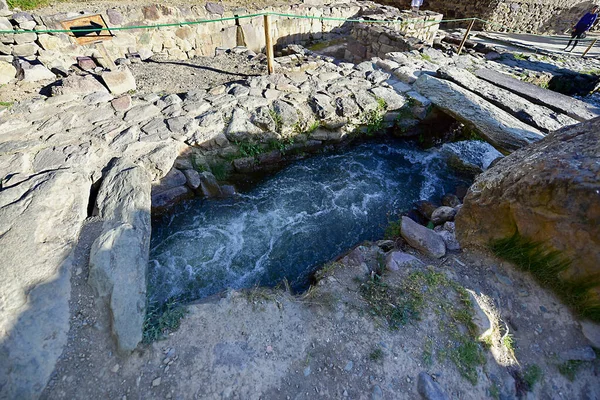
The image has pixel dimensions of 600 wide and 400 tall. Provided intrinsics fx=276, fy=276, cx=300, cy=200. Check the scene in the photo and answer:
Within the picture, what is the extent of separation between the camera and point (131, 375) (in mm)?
2045

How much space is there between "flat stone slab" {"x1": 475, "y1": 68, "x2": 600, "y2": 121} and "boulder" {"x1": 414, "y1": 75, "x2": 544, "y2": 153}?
1.02 metres

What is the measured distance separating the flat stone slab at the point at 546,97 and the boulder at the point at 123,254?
6.55 m

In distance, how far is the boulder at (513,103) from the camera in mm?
4371

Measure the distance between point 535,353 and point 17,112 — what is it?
674cm

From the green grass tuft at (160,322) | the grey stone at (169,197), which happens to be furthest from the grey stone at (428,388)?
the grey stone at (169,197)

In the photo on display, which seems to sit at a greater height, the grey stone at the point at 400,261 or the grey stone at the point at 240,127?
the grey stone at the point at 240,127

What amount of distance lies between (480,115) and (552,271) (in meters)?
2.78

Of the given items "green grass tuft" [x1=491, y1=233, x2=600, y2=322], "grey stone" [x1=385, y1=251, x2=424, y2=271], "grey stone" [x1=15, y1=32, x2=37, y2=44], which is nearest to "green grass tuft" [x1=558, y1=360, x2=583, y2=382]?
"green grass tuft" [x1=491, y1=233, x2=600, y2=322]

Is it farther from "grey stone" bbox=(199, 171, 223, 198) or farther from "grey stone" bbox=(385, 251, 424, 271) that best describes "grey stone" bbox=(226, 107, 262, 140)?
"grey stone" bbox=(385, 251, 424, 271)

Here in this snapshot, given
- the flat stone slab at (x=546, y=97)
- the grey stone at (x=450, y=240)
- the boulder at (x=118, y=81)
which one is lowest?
the grey stone at (x=450, y=240)

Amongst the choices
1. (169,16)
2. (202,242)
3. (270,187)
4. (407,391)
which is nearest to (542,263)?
(407,391)

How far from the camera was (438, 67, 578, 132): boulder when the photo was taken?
172 inches

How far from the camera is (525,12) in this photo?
12.5 metres

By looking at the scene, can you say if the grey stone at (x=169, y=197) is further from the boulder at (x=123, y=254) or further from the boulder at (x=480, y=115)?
the boulder at (x=480, y=115)
